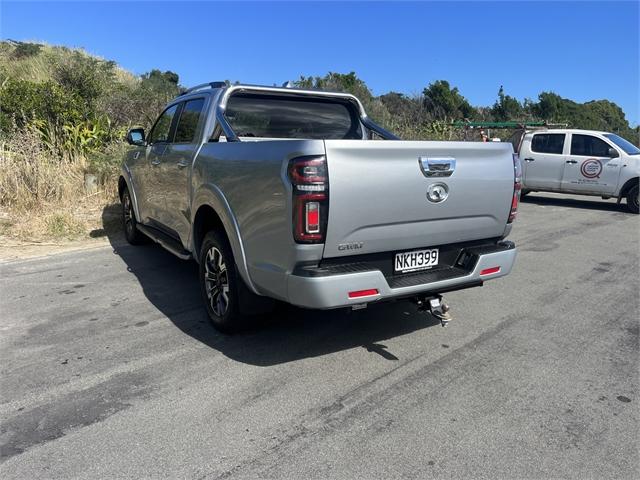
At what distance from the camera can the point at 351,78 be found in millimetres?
29375

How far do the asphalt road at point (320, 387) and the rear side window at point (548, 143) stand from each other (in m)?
8.00

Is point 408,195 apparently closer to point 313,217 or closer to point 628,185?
point 313,217

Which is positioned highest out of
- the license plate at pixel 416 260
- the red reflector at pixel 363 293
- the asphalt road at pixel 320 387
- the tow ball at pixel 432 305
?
the license plate at pixel 416 260

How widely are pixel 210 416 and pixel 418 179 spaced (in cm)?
197

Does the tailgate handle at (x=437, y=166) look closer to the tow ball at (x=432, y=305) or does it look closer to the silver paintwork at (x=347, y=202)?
the silver paintwork at (x=347, y=202)

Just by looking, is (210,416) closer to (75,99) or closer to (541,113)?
(75,99)

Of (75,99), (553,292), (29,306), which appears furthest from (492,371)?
(75,99)

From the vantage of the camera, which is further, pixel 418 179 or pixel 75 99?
pixel 75 99

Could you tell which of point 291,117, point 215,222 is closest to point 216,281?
point 215,222

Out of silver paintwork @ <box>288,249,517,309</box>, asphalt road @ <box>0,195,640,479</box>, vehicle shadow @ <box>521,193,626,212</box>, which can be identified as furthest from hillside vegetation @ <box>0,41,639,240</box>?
silver paintwork @ <box>288,249,517,309</box>

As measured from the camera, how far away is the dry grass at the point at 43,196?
812 centimetres

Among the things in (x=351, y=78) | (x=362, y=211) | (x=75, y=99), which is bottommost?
(x=362, y=211)

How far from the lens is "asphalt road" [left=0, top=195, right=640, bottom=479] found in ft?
8.68

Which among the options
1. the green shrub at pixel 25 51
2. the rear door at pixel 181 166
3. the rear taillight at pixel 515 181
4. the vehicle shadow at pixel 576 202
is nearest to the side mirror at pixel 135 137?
the rear door at pixel 181 166
